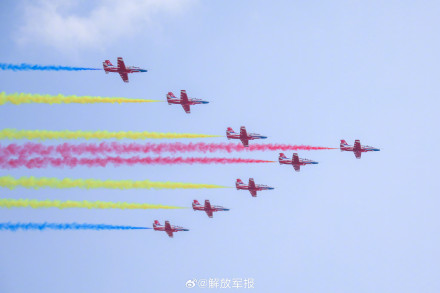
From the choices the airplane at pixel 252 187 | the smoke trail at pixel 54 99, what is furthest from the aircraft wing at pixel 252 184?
the smoke trail at pixel 54 99

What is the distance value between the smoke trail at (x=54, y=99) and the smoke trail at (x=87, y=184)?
7.20 metres

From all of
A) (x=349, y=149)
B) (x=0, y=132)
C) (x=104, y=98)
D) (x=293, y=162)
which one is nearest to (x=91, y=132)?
(x=104, y=98)

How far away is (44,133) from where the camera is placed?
70.3 meters

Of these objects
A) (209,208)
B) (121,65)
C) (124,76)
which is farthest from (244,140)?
(121,65)

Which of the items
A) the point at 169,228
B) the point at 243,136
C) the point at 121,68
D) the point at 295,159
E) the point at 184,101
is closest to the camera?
the point at 121,68

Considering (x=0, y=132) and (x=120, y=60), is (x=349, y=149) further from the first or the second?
(x=0, y=132)

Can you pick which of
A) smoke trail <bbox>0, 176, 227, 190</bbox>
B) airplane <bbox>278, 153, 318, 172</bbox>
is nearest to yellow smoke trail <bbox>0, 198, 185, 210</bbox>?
smoke trail <bbox>0, 176, 227, 190</bbox>

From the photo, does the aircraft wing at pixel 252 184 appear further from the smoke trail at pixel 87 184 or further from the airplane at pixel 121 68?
the airplane at pixel 121 68

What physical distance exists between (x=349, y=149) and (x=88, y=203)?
27036 millimetres

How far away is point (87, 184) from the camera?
231ft

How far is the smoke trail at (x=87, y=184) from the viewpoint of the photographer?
65.4 m

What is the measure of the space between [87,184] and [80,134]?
5091 mm

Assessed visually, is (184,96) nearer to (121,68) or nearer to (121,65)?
(121,68)

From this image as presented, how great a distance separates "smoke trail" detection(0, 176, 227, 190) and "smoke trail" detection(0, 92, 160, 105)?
7.20 metres
